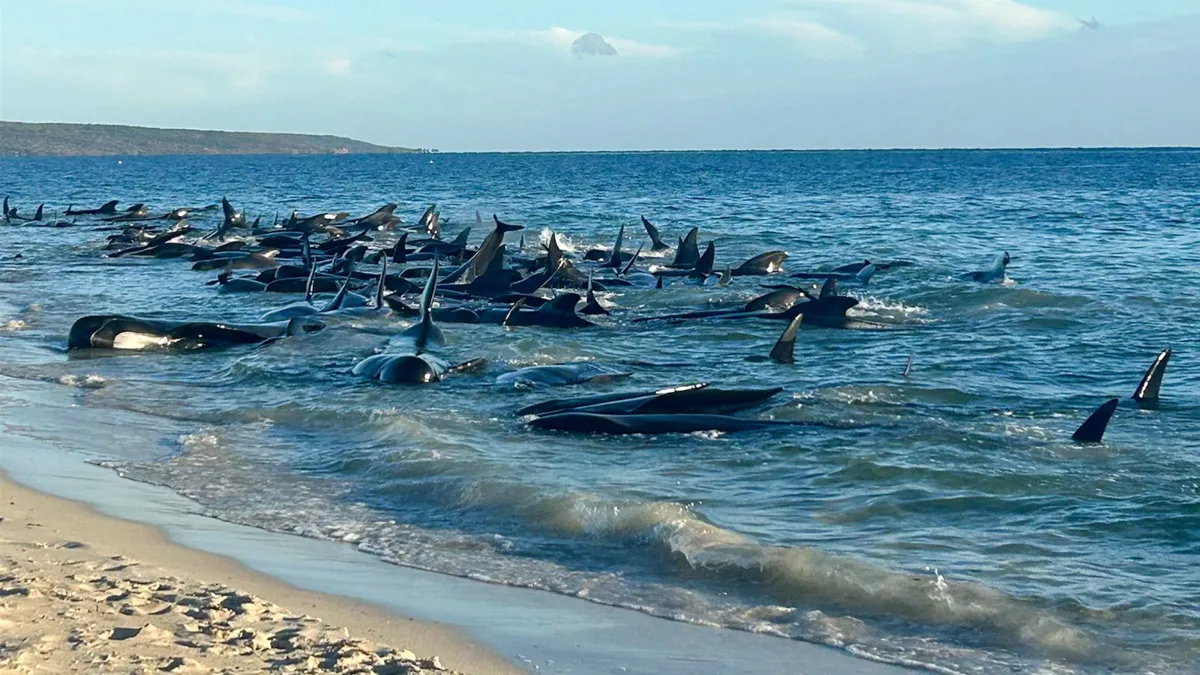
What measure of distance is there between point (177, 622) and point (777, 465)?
478 cm

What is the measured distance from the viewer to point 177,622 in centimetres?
562

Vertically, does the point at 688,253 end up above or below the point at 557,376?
above

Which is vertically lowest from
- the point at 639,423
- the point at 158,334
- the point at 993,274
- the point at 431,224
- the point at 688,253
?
the point at 158,334

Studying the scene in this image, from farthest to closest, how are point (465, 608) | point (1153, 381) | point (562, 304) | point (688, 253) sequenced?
1. point (688, 253)
2. point (562, 304)
3. point (1153, 381)
4. point (465, 608)

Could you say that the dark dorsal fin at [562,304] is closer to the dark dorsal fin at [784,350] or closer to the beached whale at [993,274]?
the dark dorsal fin at [784,350]

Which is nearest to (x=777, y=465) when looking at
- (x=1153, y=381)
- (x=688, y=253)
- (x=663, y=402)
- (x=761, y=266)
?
(x=663, y=402)

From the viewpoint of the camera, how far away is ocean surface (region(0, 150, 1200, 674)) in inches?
260

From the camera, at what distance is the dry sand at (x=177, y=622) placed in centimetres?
511

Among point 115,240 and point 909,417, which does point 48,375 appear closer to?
point 909,417

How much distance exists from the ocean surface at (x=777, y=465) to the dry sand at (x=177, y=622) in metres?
1.03

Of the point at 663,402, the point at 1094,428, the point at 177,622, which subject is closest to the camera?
the point at 177,622

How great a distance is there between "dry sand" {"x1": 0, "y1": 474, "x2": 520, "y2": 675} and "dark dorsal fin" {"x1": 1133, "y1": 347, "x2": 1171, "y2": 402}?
7.57m

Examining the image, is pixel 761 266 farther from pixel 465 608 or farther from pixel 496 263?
pixel 465 608

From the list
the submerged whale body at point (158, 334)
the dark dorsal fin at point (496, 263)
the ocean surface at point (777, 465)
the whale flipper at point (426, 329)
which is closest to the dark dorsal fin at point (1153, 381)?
the ocean surface at point (777, 465)
